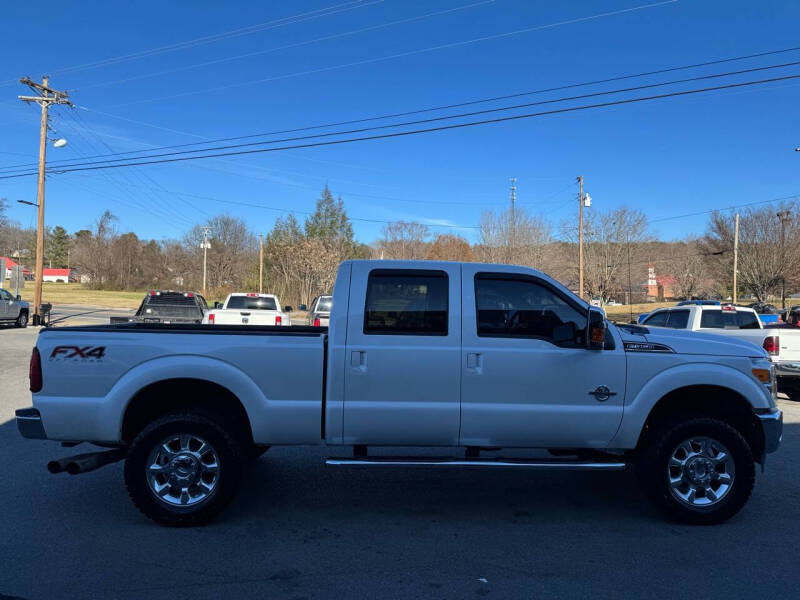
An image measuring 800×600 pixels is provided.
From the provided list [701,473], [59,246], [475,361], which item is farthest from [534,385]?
[59,246]

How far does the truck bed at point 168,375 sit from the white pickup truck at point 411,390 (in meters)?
0.01

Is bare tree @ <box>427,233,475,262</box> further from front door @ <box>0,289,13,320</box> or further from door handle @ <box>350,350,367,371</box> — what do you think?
door handle @ <box>350,350,367,371</box>

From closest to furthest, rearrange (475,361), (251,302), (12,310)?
1. (475,361)
2. (251,302)
3. (12,310)

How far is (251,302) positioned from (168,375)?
13131mm

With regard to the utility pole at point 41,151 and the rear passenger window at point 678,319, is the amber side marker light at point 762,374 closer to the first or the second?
the rear passenger window at point 678,319

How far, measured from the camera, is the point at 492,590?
3.65m

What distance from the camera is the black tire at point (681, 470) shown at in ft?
15.6

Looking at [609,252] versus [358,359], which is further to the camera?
[609,252]

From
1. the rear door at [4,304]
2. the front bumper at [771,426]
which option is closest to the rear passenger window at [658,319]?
the front bumper at [771,426]

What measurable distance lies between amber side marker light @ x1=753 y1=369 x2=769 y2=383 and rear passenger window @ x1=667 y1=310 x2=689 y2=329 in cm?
771

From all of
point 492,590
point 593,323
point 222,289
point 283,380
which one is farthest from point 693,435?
point 222,289

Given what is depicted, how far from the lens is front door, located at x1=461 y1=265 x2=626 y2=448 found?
468cm

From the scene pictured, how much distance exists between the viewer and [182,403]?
→ 5.00 m

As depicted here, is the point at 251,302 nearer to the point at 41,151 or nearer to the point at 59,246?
the point at 41,151
